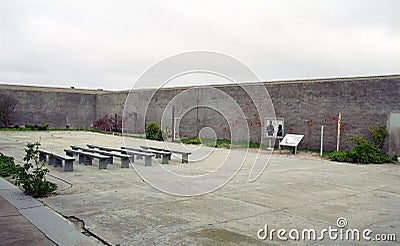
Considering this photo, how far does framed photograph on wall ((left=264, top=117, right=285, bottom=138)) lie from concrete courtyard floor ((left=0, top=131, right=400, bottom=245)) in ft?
22.2

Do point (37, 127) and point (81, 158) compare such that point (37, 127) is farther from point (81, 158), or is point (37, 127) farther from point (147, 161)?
point (147, 161)

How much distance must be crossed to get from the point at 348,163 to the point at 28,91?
22.9 meters

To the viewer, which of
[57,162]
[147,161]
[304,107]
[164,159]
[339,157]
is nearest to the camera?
[57,162]

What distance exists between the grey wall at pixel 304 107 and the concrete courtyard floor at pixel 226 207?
15.6ft

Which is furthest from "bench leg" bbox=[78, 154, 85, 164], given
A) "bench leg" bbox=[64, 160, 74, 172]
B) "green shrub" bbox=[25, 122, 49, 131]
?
"green shrub" bbox=[25, 122, 49, 131]

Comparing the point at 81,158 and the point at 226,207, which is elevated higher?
the point at 81,158

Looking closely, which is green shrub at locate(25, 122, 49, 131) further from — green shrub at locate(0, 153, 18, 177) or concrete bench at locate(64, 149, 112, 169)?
green shrub at locate(0, 153, 18, 177)

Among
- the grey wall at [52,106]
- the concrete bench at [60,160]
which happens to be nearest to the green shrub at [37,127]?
the grey wall at [52,106]

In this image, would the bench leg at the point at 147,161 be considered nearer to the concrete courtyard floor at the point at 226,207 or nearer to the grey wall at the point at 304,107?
the concrete courtyard floor at the point at 226,207

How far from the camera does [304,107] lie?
15789 mm

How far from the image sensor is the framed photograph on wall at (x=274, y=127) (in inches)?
635

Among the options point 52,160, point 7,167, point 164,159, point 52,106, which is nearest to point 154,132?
point 164,159

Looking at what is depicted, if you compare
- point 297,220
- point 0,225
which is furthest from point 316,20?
point 0,225

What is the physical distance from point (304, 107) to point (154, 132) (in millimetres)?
8463
